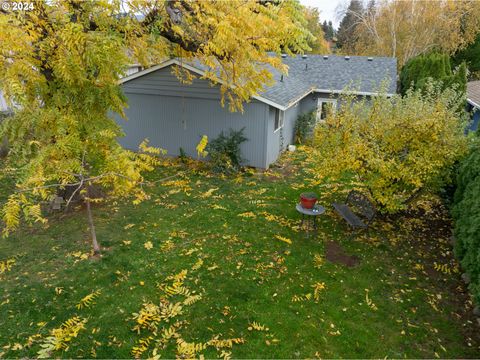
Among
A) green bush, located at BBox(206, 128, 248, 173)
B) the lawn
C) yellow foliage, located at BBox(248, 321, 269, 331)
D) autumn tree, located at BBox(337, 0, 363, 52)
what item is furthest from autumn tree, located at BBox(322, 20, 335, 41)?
yellow foliage, located at BBox(248, 321, 269, 331)

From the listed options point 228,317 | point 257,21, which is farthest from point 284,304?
point 257,21

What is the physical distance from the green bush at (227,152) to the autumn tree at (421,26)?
24.6 m

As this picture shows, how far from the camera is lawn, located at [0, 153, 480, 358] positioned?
5203mm

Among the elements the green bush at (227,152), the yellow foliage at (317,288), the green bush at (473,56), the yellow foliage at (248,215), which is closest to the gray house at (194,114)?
the green bush at (227,152)

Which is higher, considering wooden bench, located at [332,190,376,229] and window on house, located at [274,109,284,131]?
window on house, located at [274,109,284,131]

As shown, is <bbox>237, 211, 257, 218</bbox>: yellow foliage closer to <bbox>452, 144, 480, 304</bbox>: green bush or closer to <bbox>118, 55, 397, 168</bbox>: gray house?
<bbox>118, 55, 397, 168</bbox>: gray house

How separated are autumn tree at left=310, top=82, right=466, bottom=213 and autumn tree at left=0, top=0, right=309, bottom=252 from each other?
2.72 metres

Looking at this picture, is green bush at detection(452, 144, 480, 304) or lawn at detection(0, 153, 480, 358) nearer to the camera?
lawn at detection(0, 153, 480, 358)

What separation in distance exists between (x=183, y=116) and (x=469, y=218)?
10.5m

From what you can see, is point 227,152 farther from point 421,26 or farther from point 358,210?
point 421,26

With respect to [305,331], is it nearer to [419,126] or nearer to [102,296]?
[102,296]

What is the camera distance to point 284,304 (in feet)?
19.8

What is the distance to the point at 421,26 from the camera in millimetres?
28688

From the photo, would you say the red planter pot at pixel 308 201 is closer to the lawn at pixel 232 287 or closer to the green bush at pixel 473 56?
the lawn at pixel 232 287
